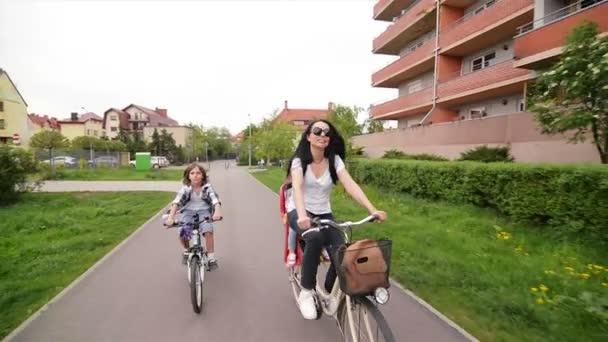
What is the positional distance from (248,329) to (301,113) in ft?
258

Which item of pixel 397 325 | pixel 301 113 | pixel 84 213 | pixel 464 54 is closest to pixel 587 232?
pixel 397 325

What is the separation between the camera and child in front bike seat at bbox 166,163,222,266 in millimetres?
4098

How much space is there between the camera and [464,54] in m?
17.9

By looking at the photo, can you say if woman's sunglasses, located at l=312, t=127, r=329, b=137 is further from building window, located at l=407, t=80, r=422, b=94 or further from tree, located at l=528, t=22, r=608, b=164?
building window, located at l=407, t=80, r=422, b=94

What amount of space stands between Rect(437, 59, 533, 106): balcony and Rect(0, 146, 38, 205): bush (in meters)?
17.8

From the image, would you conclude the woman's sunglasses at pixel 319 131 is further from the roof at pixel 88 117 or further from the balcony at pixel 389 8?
the roof at pixel 88 117

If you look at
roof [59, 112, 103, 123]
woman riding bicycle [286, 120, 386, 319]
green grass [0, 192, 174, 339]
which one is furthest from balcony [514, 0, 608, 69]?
roof [59, 112, 103, 123]

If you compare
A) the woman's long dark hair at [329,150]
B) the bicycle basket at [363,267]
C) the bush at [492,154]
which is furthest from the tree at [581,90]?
the bicycle basket at [363,267]

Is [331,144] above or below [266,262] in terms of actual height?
above

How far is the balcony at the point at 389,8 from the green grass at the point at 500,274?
66.9 feet

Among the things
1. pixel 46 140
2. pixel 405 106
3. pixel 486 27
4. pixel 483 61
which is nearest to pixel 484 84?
pixel 486 27

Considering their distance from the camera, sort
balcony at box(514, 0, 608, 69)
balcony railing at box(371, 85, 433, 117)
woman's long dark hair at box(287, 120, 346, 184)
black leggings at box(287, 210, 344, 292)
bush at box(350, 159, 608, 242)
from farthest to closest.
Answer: balcony railing at box(371, 85, 433, 117) → balcony at box(514, 0, 608, 69) → bush at box(350, 159, 608, 242) → woman's long dark hair at box(287, 120, 346, 184) → black leggings at box(287, 210, 344, 292)

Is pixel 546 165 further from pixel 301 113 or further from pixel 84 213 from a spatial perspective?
pixel 301 113

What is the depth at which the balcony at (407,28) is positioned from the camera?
64.2ft
